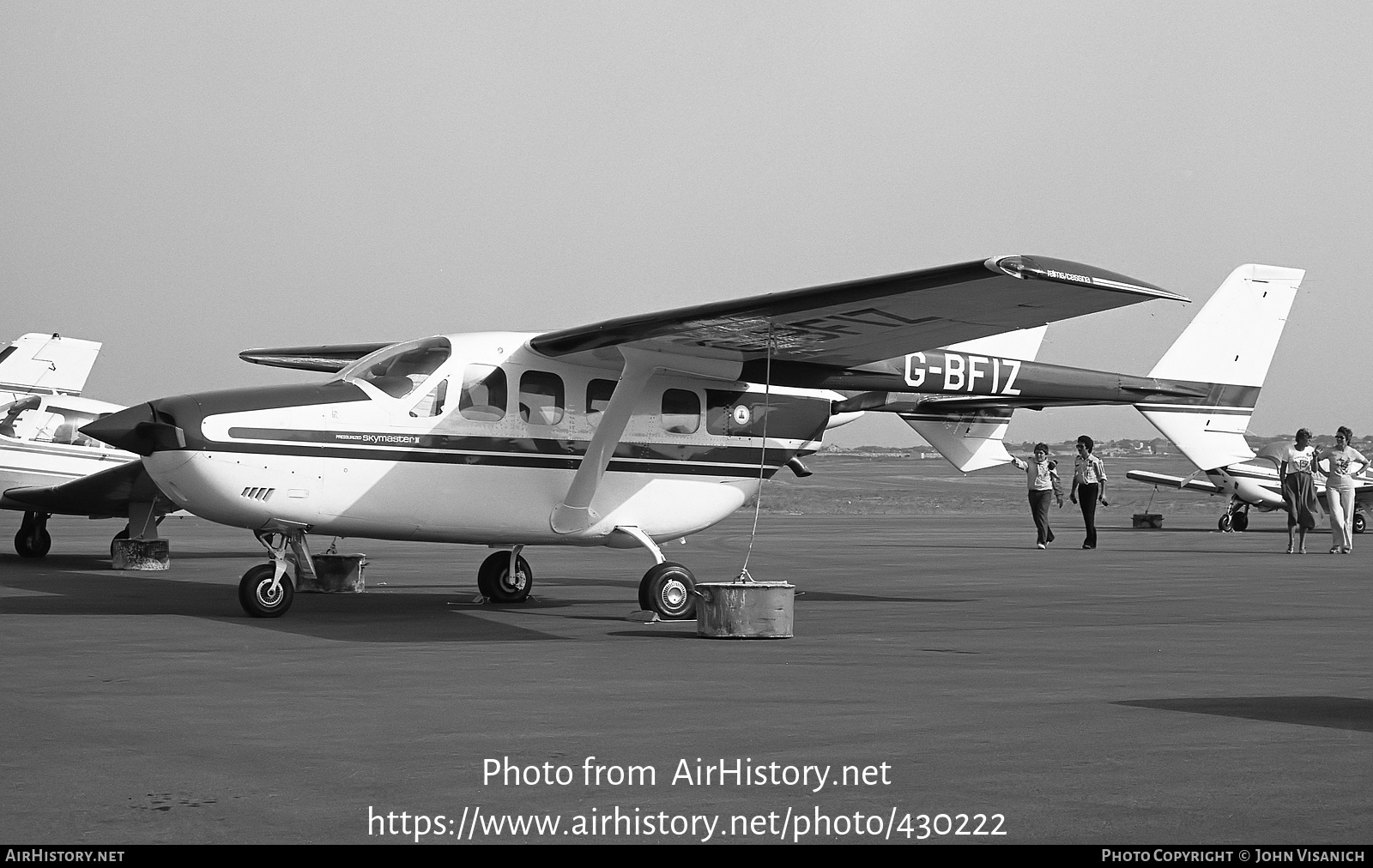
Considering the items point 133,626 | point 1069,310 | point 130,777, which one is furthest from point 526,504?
point 130,777

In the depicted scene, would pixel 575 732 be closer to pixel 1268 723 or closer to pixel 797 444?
pixel 1268 723

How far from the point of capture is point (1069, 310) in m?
10.1

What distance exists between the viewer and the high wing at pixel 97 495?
18141 mm

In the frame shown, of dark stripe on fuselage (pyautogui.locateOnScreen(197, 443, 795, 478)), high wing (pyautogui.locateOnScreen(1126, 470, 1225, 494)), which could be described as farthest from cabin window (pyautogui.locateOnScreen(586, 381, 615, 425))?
high wing (pyautogui.locateOnScreen(1126, 470, 1225, 494))

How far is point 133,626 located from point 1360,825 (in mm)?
9029

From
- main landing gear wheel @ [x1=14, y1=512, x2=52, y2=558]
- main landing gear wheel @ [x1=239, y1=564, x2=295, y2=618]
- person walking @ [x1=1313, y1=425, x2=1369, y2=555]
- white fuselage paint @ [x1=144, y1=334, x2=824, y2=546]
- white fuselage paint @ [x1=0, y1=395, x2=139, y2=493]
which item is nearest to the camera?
white fuselage paint @ [x1=144, y1=334, x2=824, y2=546]

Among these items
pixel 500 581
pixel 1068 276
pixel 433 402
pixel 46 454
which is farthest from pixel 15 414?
pixel 1068 276

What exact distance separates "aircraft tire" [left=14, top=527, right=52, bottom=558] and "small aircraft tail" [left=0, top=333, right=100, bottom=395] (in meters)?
2.75

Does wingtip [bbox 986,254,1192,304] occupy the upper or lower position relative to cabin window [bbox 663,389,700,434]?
upper

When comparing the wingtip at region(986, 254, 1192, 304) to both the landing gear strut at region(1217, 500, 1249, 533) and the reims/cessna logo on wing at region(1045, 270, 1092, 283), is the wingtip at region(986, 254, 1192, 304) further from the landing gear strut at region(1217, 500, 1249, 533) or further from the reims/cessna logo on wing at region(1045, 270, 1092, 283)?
the landing gear strut at region(1217, 500, 1249, 533)

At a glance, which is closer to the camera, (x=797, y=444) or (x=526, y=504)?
(x=526, y=504)

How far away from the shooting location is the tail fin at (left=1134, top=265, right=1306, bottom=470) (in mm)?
17141

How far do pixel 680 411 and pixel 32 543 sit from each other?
473 inches

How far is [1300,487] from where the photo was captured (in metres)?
22.9
